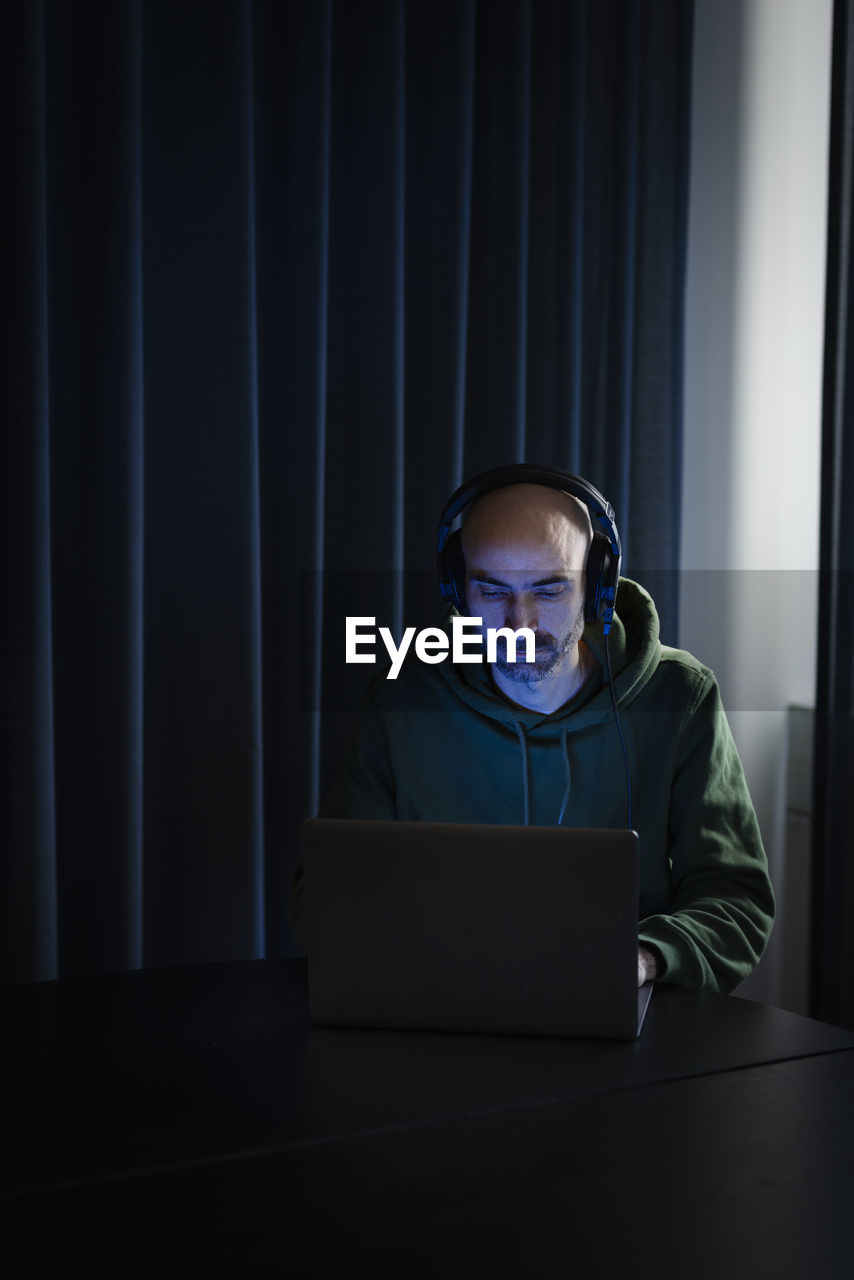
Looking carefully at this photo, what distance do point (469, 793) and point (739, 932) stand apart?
16.3 inches

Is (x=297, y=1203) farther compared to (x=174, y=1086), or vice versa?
(x=174, y=1086)

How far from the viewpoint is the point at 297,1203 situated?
748mm

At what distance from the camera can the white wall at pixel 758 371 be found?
8.16 feet

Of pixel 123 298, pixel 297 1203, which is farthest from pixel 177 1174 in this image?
pixel 123 298

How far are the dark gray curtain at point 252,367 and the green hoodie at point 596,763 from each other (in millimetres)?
534

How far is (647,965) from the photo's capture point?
1.16 metres

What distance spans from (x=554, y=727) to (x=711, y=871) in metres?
0.27

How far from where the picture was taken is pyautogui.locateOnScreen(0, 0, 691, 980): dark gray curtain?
6.17ft

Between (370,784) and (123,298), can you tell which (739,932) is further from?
(123,298)

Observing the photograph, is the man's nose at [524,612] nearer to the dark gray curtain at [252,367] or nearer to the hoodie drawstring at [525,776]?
the hoodie drawstring at [525,776]

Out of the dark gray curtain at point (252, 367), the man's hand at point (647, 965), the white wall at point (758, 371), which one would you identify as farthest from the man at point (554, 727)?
the white wall at point (758, 371)

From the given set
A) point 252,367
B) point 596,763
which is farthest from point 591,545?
point 252,367

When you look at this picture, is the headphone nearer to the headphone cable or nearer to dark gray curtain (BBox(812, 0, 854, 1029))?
the headphone cable

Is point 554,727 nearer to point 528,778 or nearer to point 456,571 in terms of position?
point 528,778
